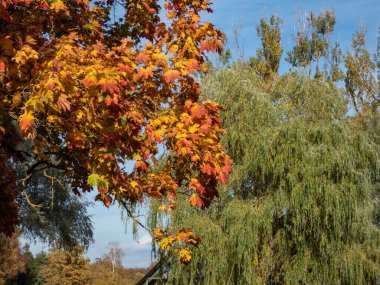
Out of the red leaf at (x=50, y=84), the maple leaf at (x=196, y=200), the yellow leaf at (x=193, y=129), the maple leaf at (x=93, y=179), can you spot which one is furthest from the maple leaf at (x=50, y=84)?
the maple leaf at (x=196, y=200)

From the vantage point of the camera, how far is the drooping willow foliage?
13258mm

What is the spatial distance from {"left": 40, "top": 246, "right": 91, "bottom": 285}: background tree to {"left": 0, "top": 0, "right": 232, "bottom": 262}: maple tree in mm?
53827

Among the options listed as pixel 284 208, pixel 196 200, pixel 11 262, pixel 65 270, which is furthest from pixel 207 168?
pixel 65 270

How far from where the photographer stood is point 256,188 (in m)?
14.4

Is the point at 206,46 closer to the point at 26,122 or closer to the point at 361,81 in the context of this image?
the point at 26,122

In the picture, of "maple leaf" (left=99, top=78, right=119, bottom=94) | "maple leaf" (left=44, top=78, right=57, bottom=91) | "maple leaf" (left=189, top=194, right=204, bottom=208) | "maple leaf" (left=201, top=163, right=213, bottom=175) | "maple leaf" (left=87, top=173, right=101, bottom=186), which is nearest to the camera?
"maple leaf" (left=44, top=78, right=57, bottom=91)

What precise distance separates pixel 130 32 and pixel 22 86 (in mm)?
3055

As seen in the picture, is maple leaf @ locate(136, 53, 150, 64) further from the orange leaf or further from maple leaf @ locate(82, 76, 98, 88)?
maple leaf @ locate(82, 76, 98, 88)

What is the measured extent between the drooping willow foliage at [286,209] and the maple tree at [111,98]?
274 inches

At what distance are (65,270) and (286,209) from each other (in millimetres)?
49710

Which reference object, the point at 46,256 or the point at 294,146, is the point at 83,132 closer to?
the point at 294,146

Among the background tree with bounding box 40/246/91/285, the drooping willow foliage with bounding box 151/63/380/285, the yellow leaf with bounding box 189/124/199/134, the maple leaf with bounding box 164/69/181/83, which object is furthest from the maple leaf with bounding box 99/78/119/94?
the background tree with bounding box 40/246/91/285

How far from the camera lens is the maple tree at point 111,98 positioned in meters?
4.97

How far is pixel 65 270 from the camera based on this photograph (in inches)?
2320
